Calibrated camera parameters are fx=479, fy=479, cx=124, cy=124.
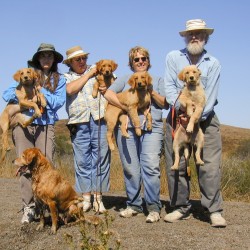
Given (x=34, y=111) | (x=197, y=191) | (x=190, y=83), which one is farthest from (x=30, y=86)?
(x=197, y=191)

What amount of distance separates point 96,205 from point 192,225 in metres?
1.65

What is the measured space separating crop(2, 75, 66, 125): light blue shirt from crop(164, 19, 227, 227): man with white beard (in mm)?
1557

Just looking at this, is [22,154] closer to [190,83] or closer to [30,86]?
[30,86]

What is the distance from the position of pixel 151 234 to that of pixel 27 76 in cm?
297

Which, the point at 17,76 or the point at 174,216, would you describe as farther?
the point at 17,76

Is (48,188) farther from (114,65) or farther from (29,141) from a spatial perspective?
(114,65)

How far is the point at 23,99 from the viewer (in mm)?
7133

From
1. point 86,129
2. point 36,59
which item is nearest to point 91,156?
point 86,129

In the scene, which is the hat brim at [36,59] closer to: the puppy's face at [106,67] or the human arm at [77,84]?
the human arm at [77,84]

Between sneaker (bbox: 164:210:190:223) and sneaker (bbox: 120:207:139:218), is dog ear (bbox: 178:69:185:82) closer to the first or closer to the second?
sneaker (bbox: 164:210:190:223)

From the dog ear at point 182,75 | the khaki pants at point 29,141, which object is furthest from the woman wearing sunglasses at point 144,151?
the khaki pants at point 29,141

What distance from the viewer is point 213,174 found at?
270 inches

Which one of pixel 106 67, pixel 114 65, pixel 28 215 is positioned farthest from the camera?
pixel 114 65

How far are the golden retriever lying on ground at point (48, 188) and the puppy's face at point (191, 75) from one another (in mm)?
2242
